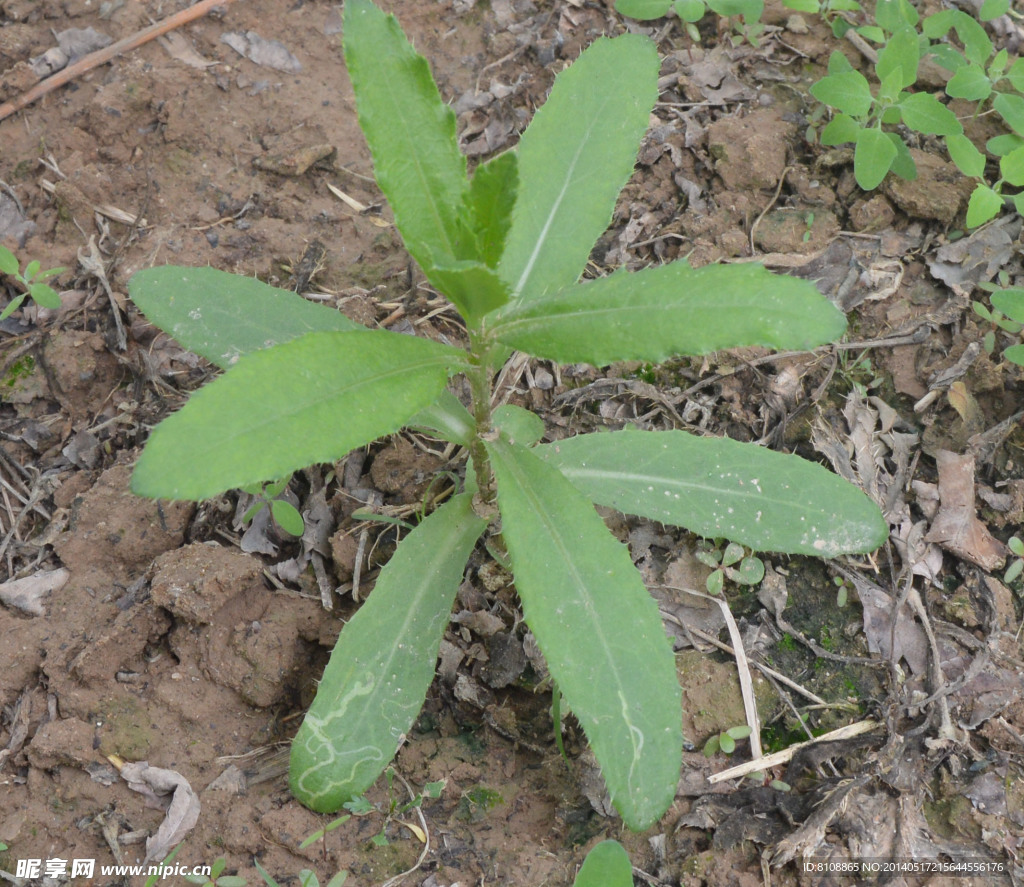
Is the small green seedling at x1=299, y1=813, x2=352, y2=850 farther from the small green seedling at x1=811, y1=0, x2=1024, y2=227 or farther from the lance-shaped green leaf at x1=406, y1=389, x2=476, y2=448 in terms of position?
the small green seedling at x1=811, y1=0, x2=1024, y2=227

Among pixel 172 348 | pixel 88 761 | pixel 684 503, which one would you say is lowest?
pixel 684 503

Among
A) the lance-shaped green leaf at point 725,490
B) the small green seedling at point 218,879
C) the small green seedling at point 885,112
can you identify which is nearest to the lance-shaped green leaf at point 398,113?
the lance-shaped green leaf at point 725,490

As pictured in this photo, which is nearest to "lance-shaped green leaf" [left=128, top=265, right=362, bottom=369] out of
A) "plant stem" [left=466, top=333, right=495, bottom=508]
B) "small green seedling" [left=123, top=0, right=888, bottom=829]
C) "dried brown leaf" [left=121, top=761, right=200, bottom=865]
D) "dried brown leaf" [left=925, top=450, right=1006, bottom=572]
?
"small green seedling" [left=123, top=0, right=888, bottom=829]

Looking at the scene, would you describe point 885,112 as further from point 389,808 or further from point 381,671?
point 389,808

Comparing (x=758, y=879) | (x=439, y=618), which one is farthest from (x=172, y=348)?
(x=758, y=879)

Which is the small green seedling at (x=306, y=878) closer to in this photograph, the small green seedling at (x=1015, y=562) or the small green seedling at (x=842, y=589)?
the small green seedling at (x=842, y=589)

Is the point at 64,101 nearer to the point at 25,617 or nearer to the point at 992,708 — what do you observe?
the point at 25,617
